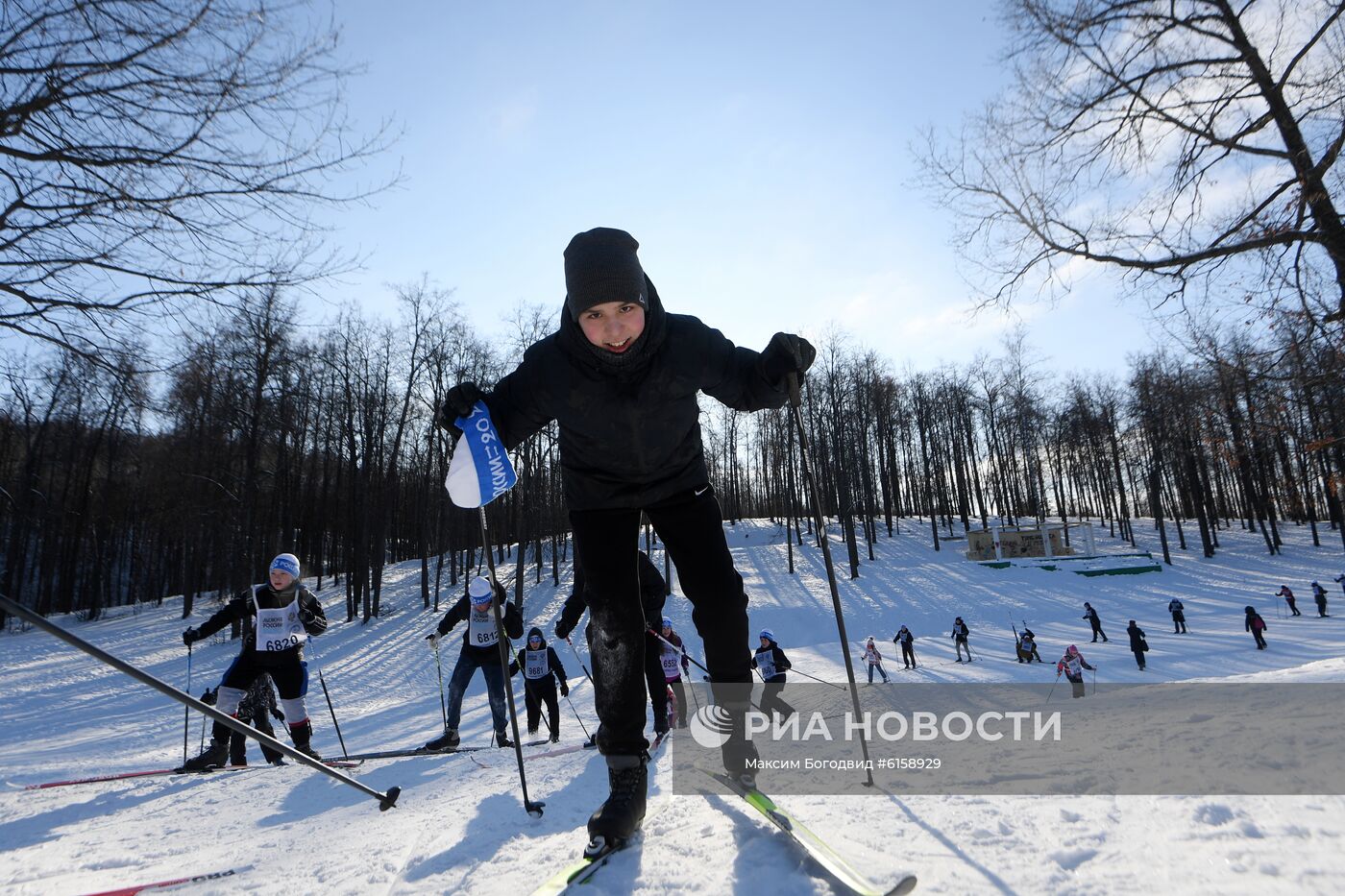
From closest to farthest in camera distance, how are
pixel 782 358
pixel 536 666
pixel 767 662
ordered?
pixel 782 358, pixel 536 666, pixel 767 662

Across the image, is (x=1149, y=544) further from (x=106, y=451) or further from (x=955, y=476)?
(x=106, y=451)

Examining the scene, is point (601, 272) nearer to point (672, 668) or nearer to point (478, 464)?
point (478, 464)

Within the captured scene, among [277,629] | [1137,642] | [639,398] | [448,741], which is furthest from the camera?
[1137,642]

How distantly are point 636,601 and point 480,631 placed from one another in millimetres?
6504

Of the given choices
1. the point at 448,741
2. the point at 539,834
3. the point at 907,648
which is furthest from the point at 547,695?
the point at 907,648

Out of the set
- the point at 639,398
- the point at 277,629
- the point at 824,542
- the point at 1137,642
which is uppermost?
the point at 639,398

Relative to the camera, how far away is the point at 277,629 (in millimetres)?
6629

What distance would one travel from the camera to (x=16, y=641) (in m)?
23.8

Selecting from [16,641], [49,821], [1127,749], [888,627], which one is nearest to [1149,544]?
[888,627]

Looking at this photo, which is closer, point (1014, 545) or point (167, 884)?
point (167, 884)

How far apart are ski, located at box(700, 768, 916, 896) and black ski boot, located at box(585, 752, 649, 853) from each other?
1.48 ft

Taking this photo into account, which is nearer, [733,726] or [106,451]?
[733,726]

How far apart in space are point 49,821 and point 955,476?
2094 inches

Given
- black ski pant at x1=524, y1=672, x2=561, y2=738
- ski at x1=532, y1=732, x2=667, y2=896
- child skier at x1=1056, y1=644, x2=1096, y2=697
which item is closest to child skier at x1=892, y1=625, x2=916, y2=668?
child skier at x1=1056, y1=644, x2=1096, y2=697
